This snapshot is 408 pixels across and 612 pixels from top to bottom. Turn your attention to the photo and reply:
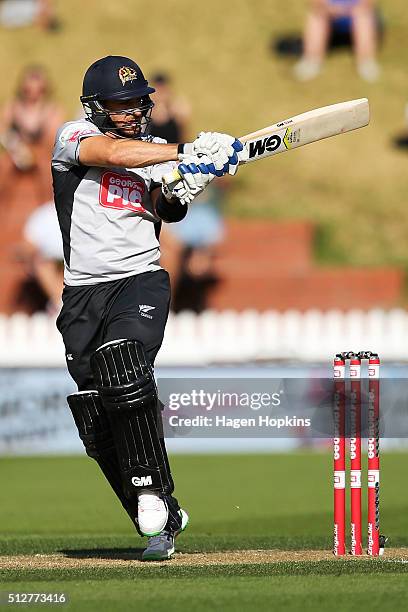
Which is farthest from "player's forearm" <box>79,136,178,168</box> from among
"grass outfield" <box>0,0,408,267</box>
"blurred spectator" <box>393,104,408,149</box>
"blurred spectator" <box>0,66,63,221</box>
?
"blurred spectator" <box>393,104,408,149</box>

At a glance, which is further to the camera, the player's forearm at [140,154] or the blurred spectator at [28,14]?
the blurred spectator at [28,14]

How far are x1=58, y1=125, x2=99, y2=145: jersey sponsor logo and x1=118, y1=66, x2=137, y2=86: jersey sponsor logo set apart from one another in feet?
0.73

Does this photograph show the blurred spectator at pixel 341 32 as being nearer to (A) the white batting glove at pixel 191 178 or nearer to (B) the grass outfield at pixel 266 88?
(B) the grass outfield at pixel 266 88

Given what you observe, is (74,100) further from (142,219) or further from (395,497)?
(142,219)

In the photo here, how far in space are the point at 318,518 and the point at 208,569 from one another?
3.03 metres

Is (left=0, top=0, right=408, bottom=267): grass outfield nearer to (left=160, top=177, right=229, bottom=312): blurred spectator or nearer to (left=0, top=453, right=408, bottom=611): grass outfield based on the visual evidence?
(left=160, top=177, right=229, bottom=312): blurred spectator

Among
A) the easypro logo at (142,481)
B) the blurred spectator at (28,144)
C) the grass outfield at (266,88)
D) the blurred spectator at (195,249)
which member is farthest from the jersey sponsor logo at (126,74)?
the grass outfield at (266,88)

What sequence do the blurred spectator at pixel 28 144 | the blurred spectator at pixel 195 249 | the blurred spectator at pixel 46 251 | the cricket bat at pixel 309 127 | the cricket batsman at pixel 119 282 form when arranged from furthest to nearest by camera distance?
the blurred spectator at pixel 28 144
the blurred spectator at pixel 195 249
the blurred spectator at pixel 46 251
the cricket bat at pixel 309 127
the cricket batsman at pixel 119 282

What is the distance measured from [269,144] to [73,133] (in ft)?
2.44

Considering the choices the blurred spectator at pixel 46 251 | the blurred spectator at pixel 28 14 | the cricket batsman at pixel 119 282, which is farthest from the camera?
the blurred spectator at pixel 28 14

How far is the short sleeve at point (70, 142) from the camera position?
17.3 ft

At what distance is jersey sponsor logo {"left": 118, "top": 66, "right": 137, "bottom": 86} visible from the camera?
5.37 metres

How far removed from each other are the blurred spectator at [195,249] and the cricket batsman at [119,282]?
359 inches

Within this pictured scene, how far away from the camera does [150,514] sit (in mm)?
5234
